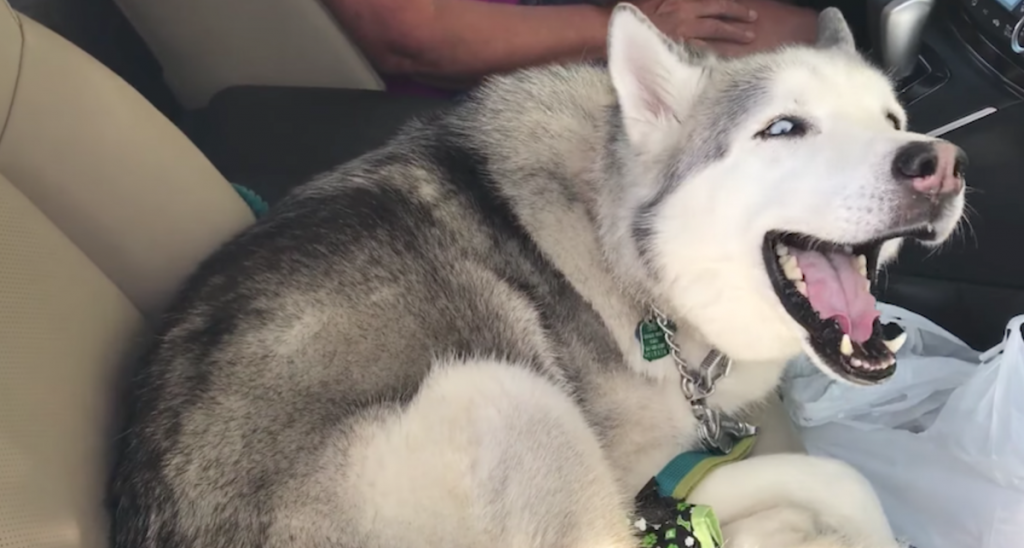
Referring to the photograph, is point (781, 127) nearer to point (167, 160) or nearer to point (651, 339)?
point (651, 339)

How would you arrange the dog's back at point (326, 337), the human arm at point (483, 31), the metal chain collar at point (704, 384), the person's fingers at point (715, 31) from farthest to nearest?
the person's fingers at point (715, 31), the human arm at point (483, 31), the metal chain collar at point (704, 384), the dog's back at point (326, 337)

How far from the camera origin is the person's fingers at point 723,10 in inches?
87.7

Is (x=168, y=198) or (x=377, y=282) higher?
(x=168, y=198)

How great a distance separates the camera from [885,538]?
1510mm

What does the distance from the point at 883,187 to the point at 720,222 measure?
10.6 inches

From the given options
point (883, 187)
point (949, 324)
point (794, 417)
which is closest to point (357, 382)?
point (883, 187)

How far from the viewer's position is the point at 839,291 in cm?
149

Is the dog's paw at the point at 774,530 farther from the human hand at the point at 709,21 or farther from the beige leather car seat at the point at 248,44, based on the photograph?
the beige leather car seat at the point at 248,44

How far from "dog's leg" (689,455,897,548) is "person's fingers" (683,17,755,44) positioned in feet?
3.78

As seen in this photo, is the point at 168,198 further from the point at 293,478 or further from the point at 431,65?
the point at 431,65

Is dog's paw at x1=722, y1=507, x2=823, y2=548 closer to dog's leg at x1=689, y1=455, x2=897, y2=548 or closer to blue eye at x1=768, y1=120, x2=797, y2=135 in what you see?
dog's leg at x1=689, y1=455, x2=897, y2=548

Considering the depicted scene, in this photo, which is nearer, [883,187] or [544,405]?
[883,187]

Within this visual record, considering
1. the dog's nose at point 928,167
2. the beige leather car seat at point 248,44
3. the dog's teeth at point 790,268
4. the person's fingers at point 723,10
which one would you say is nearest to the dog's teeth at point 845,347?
the dog's teeth at point 790,268

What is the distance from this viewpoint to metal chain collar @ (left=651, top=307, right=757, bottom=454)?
65.9 inches
